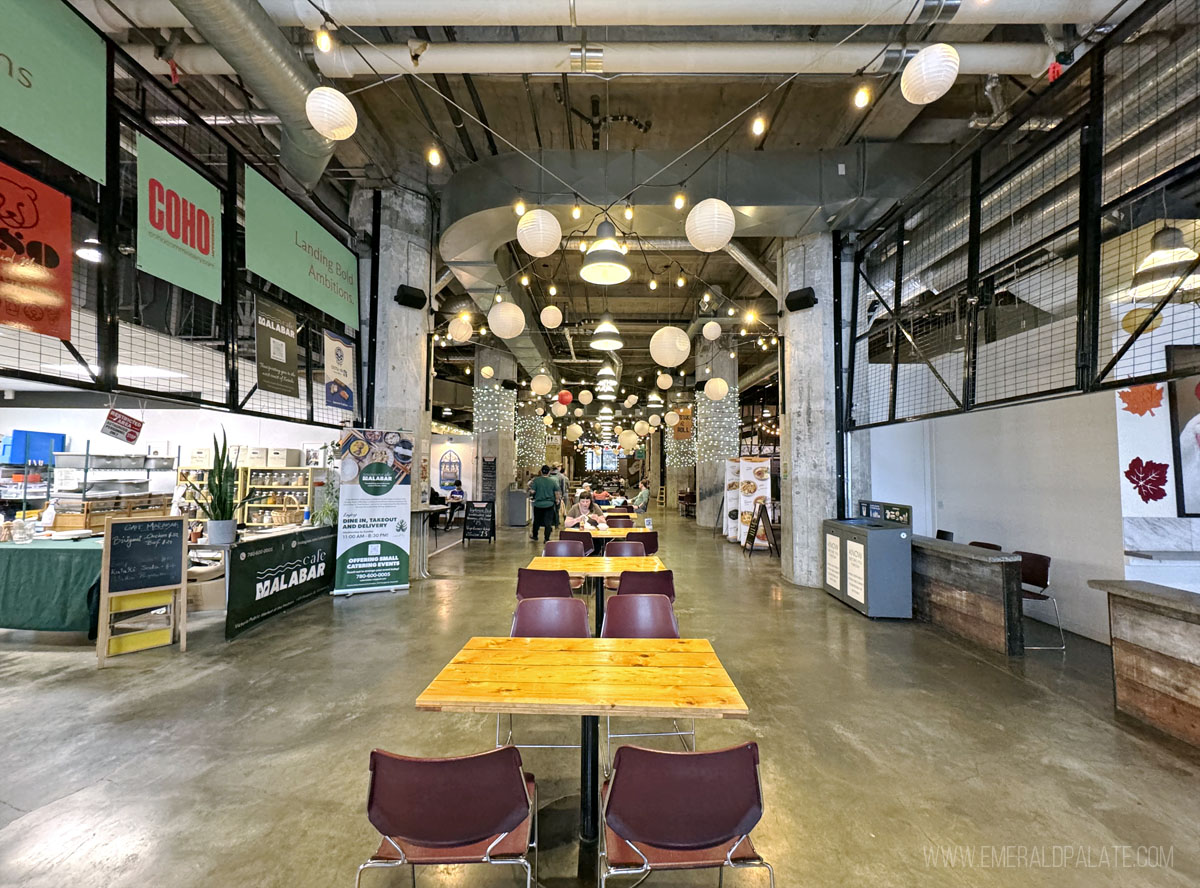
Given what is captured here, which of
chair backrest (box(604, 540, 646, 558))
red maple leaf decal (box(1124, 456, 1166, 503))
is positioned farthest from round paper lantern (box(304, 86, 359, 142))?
red maple leaf decal (box(1124, 456, 1166, 503))

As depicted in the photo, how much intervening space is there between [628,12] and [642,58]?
650mm

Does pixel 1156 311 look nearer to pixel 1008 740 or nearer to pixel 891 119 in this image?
pixel 1008 740

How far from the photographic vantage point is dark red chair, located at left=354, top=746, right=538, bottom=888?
1.37 metres

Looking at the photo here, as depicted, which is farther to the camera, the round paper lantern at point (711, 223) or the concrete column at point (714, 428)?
the concrete column at point (714, 428)

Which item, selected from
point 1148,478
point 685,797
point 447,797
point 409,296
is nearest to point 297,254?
point 409,296

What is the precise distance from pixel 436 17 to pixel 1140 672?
6.55 metres

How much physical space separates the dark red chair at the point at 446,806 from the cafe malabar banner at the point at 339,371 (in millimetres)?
5552

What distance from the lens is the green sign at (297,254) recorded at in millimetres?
4633

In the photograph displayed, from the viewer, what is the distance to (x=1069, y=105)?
15.3 ft

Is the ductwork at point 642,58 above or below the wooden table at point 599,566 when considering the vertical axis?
above

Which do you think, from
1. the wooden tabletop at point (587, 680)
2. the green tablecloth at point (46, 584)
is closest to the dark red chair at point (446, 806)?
the wooden tabletop at point (587, 680)

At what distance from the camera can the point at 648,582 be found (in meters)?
3.69

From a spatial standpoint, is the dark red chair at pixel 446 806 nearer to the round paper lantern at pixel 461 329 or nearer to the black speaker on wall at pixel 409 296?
the round paper lantern at pixel 461 329

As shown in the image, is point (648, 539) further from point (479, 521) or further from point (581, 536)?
point (479, 521)
